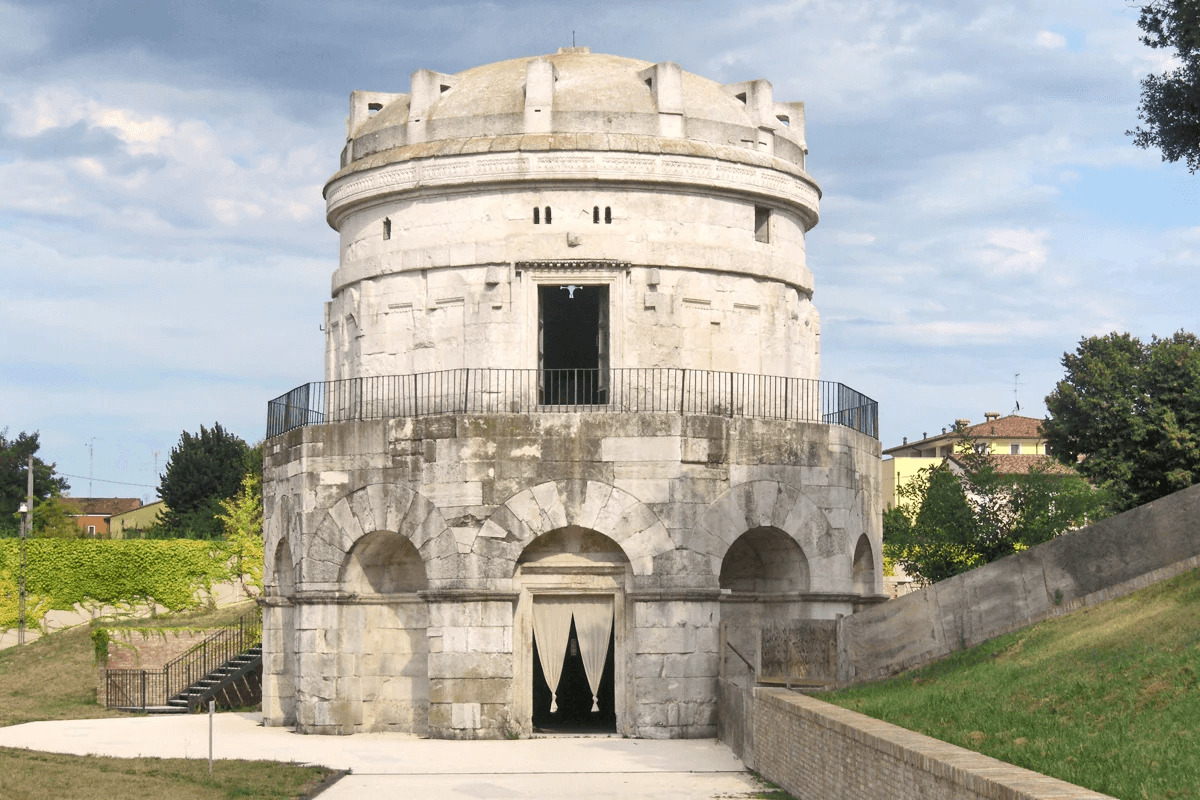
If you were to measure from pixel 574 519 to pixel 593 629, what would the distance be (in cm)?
208

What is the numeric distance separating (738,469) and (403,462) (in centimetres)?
593

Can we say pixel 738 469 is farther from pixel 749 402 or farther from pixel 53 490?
pixel 53 490

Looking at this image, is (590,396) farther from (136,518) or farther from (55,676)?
(136,518)

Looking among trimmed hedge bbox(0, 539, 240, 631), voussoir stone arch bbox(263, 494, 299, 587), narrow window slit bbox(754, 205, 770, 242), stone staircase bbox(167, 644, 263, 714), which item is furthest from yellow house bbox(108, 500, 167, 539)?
narrow window slit bbox(754, 205, 770, 242)

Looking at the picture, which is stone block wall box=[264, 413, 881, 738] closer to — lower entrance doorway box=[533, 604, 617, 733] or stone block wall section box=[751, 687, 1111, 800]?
lower entrance doorway box=[533, 604, 617, 733]

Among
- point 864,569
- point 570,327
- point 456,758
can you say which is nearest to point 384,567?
point 456,758

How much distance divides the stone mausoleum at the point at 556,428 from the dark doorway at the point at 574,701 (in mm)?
79

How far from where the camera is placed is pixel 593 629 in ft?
89.7

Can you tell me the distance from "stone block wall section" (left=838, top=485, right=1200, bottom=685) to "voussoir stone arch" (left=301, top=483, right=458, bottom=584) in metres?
8.20

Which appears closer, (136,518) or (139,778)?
(139,778)

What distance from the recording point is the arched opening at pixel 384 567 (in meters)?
28.3

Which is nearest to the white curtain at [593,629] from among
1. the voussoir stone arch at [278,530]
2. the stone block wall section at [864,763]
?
the voussoir stone arch at [278,530]

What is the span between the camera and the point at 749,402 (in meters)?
29.8

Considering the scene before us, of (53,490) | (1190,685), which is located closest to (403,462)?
(1190,685)
